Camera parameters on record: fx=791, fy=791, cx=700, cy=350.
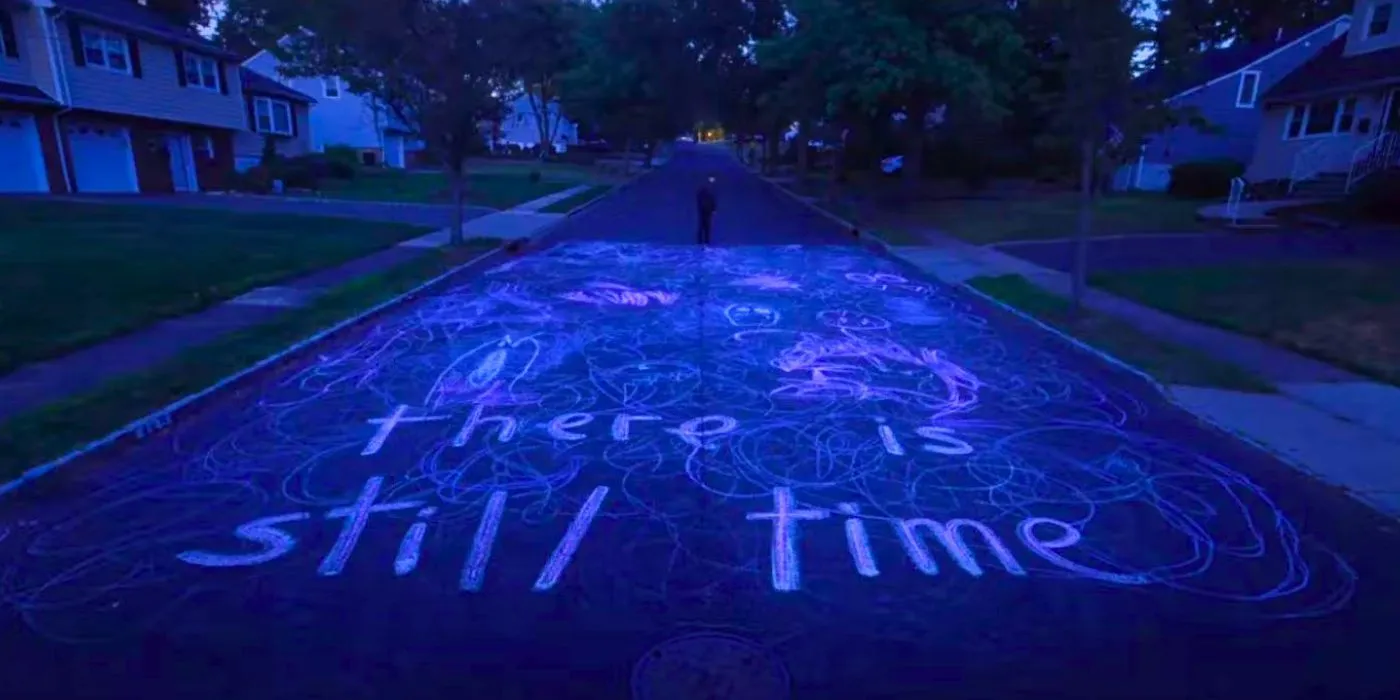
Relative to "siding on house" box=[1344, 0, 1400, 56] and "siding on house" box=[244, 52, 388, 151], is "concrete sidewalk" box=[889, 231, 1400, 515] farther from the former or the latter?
"siding on house" box=[244, 52, 388, 151]

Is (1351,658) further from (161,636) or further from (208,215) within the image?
(208,215)

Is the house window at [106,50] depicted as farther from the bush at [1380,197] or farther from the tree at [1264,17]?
the tree at [1264,17]

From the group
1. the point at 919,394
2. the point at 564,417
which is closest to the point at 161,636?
the point at 564,417

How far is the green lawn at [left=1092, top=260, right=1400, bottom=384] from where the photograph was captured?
957cm

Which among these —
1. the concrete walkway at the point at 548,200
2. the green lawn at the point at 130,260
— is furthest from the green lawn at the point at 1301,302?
the concrete walkway at the point at 548,200

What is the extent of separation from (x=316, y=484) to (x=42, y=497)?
1.79 meters

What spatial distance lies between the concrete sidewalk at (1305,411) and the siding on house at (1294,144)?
766 inches

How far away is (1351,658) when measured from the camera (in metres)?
3.87

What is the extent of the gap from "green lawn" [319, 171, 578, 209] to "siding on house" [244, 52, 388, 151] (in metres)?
6.05

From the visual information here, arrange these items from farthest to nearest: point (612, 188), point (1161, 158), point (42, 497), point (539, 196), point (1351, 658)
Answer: point (612, 188) < point (1161, 158) < point (539, 196) < point (42, 497) < point (1351, 658)

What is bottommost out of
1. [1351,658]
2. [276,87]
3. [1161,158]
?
[1351,658]

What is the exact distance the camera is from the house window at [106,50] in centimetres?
2723

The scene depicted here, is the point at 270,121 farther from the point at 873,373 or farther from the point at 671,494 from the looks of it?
the point at 671,494

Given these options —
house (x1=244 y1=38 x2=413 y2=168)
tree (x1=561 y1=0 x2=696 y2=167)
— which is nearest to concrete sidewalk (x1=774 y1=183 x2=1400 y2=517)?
tree (x1=561 y1=0 x2=696 y2=167)
